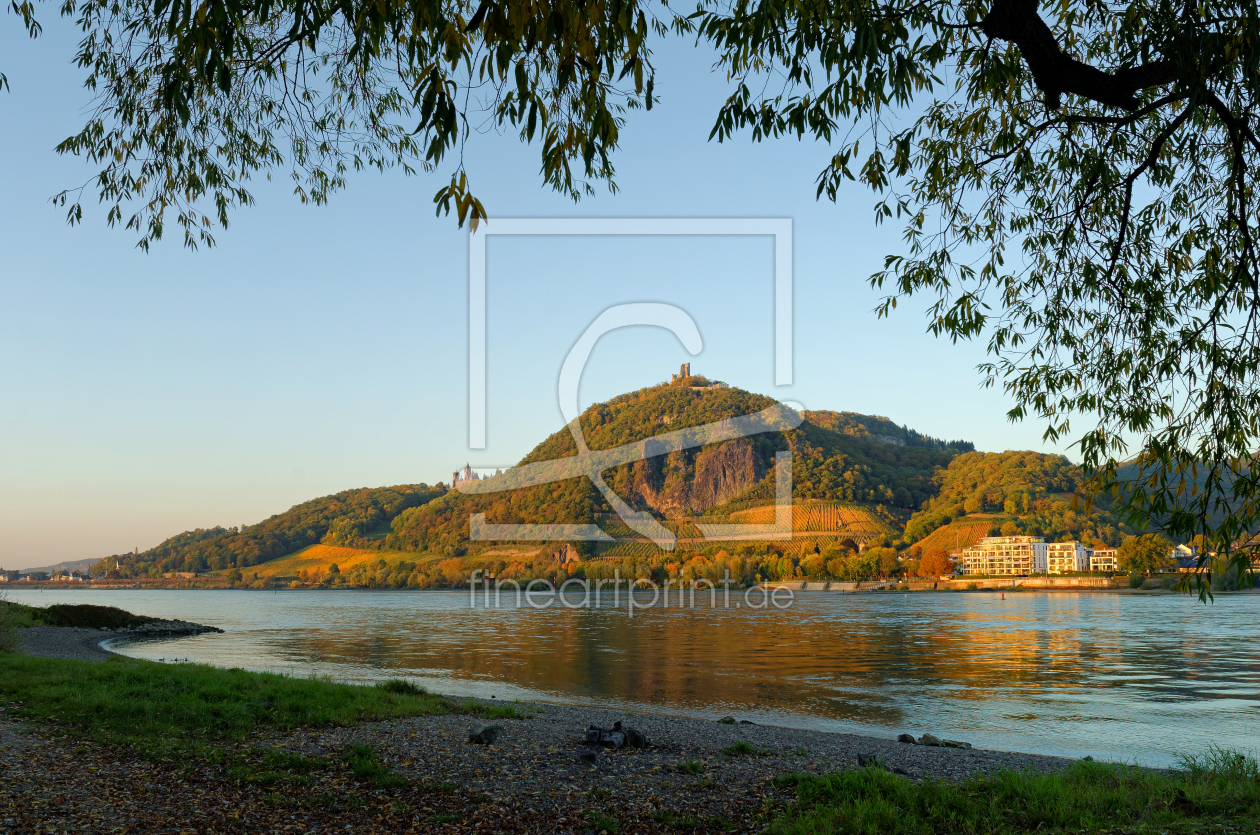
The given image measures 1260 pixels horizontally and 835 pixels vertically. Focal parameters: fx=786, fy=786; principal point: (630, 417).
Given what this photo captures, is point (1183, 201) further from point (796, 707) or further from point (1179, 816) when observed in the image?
point (796, 707)

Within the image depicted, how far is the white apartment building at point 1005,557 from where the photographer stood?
16125 centimetres

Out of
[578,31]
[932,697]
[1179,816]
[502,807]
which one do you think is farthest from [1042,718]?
[578,31]

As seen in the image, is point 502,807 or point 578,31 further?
point 502,807

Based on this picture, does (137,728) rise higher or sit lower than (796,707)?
higher

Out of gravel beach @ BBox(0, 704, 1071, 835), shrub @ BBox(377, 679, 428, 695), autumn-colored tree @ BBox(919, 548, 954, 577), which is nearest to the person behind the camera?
gravel beach @ BBox(0, 704, 1071, 835)

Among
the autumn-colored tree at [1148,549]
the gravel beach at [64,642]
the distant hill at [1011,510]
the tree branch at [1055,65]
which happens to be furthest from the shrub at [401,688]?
the distant hill at [1011,510]

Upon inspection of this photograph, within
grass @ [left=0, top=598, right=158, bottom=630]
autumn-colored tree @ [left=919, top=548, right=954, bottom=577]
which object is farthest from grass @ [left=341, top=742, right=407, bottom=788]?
autumn-colored tree @ [left=919, top=548, right=954, bottom=577]

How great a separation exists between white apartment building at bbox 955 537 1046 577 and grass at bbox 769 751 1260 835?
171m

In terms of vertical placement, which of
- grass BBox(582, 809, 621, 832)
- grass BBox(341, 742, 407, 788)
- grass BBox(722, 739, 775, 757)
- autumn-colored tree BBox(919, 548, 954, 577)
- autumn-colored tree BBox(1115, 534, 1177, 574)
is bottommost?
autumn-colored tree BBox(919, 548, 954, 577)

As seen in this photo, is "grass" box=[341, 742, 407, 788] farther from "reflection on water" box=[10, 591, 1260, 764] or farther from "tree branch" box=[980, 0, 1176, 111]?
"reflection on water" box=[10, 591, 1260, 764]

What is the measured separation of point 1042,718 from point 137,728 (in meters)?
23.0

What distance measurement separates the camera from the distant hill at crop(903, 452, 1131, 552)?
166375mm

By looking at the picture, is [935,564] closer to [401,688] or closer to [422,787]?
[401,688]

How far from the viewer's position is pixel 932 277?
31.6 ft
